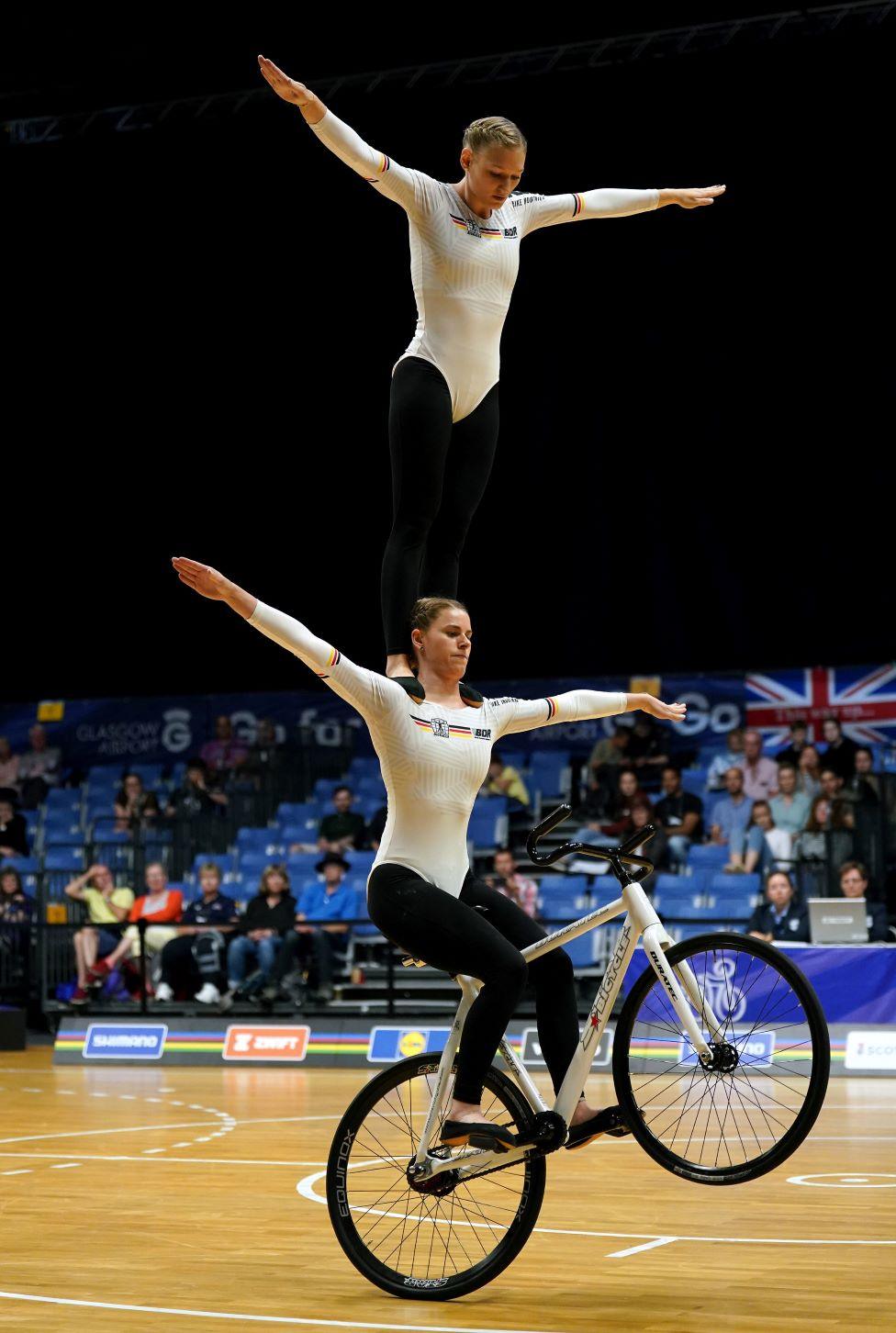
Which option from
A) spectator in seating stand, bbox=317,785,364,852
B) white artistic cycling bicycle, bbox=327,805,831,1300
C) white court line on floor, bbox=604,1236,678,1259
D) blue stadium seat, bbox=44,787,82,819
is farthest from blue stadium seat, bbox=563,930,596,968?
white artistic cycling bicycle, bbox=327,805,831,1300

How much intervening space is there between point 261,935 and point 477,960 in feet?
30.3

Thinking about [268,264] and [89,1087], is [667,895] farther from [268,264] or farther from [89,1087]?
[268,264]

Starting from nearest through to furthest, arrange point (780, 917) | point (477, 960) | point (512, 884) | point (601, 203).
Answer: point (477, 960), point (601, 203), point (780, 917), point (512, 884)

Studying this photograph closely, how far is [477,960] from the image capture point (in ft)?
15.2

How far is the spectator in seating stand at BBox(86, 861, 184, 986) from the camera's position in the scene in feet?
47.1

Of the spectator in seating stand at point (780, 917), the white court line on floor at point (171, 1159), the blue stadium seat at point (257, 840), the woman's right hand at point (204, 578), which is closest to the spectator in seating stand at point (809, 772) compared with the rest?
the spectator in seating stand at point (780, 917)

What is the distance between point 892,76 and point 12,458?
30.0 feet

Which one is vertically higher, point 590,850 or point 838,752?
point 838,752

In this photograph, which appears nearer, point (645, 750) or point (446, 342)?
point (446, 342)

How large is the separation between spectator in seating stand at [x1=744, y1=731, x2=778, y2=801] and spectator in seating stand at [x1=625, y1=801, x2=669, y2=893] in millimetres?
816

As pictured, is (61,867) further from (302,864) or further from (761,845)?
(761,845)

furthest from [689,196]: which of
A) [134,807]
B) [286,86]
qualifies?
[134,807]

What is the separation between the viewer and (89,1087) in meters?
11.7

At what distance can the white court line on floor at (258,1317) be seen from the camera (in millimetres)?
4375
